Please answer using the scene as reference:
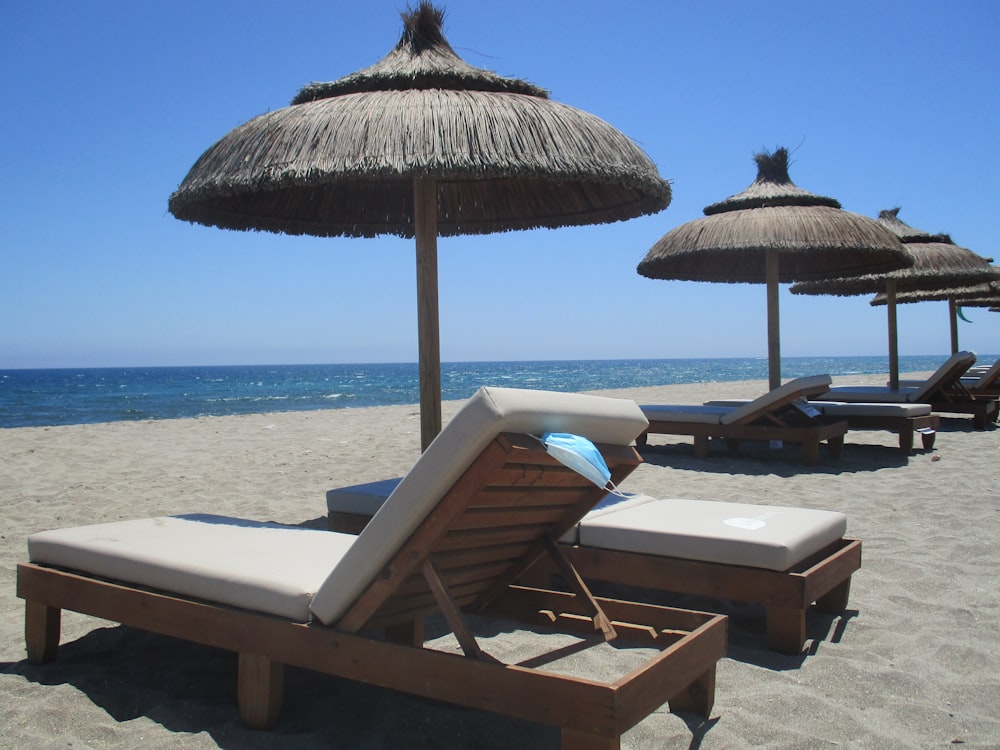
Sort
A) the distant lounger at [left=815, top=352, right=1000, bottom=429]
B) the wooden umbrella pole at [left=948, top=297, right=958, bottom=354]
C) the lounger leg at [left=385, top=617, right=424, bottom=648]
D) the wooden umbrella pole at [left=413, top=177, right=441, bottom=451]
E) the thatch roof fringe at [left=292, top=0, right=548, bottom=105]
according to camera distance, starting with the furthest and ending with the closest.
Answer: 1. the wooden umbrella pole at [left=948, top=297, right=958, bottom=354]
2. the distant lounger at [left=815, top=352, right=1000, bottom=429]
3. the wooden umbrella pole at [left=413, top=177, right=441, bottom=451]
4. the thatch roof fringe at [left=292, top=0, right=548, bottom=105]
5. the lounger leg at [left=385, top=617, right=424, bottom=648]

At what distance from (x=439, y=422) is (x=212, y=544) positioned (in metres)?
1.73

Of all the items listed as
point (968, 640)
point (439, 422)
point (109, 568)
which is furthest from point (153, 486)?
point (968, 640)

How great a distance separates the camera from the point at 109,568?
2.38m

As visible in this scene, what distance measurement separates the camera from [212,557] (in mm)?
2279

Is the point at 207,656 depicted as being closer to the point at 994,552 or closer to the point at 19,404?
the point at 994,552

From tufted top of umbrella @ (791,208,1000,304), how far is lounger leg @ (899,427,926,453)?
2783 mm

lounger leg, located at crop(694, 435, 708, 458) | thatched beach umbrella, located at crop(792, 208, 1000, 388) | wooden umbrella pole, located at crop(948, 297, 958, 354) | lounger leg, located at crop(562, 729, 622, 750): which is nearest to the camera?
lounger leg, located at crop(562, 729, 622, 750)

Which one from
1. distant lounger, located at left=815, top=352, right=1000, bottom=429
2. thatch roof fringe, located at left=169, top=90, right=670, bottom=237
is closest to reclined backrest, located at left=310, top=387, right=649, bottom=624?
thatch roof fringe, located at left=169, top=90, right=670, bottom=237

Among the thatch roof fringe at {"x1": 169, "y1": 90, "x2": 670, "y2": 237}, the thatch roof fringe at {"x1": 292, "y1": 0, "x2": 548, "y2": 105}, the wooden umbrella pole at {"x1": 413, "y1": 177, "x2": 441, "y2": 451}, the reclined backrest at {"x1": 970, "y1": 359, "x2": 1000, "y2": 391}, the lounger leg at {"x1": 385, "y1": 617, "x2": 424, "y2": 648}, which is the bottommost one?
the lounger leg at {"x1": 385, "y1": 617, "x2": 424, "y2": 648}

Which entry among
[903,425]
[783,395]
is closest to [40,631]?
[783,395]

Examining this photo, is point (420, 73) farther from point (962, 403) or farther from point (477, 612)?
point (962, 403)

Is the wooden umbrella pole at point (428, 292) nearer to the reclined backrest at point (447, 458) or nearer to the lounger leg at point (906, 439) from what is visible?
the reclined backrest at point (447, 458)

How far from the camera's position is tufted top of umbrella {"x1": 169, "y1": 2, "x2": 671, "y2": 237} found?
3.28 meters

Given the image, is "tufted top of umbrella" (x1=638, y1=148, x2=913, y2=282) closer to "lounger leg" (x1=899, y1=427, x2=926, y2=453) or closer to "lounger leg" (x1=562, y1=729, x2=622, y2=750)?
"lounger leg" (x1=899, y1=427, x2=926, y2=453)
